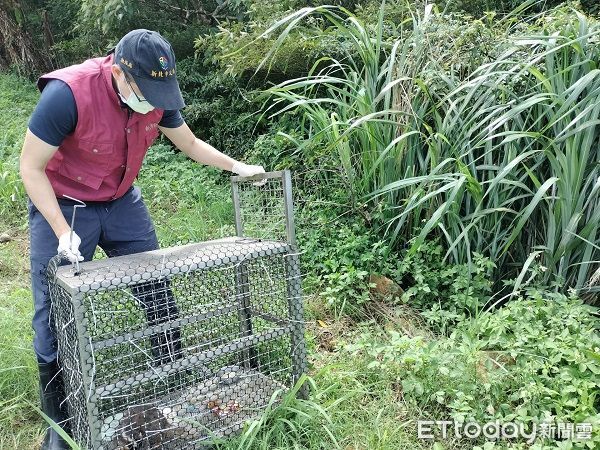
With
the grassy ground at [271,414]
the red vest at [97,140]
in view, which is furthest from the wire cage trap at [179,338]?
the red vest at [97,140]

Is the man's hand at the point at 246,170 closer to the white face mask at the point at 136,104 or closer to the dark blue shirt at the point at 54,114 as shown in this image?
the white face mask at the point at 136,104

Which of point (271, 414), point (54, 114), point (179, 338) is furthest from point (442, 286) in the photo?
point (54, 114)

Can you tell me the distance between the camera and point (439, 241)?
2.77 meters

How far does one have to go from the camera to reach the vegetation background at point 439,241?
198 cm

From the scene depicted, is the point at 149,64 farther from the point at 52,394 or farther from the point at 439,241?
the point at 439,241

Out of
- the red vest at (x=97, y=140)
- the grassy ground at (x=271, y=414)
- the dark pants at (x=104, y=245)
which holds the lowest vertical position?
the grassy ground at (x=271, y=414)

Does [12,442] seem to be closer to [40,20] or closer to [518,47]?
[518,47]

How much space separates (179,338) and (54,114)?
2.90ft

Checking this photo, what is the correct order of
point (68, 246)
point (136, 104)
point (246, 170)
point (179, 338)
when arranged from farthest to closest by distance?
point (246, 170) → point (179, 338) → point (136, 104) → point (68, 246)

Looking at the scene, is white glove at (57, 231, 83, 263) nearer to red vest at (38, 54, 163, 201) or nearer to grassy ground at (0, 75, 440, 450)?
red vest at (38, 54, 163, 201)

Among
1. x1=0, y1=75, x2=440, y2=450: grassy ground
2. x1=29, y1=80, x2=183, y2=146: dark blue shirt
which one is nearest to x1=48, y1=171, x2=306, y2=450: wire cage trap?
x1=0, y1=75, x2=440, y2=450: grassy ground

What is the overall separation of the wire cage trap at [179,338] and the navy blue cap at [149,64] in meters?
0.48

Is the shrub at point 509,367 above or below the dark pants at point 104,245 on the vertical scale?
below

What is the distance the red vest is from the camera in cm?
190
